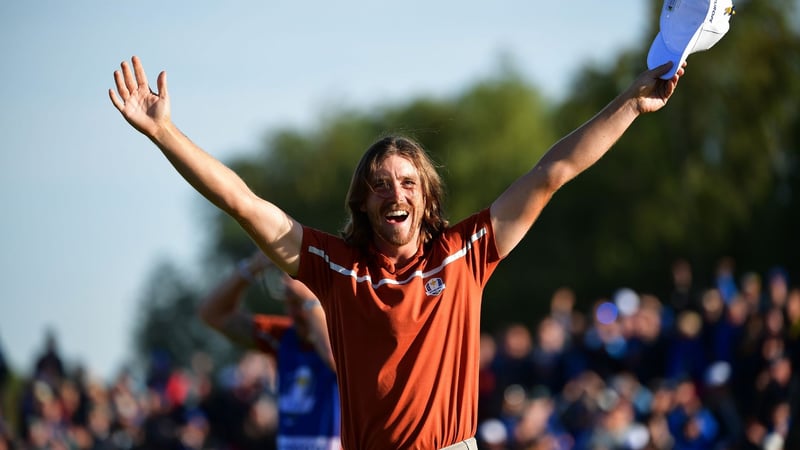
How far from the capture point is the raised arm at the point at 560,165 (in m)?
4.93

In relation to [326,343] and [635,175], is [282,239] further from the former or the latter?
[635,175]

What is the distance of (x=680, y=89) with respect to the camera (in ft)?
109

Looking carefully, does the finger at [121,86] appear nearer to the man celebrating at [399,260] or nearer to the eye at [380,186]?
the man celebrating at [399,260]

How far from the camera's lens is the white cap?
5.06 metres

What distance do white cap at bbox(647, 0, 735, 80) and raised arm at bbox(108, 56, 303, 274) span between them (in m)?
1.90

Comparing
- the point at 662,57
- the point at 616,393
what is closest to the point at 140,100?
the point at 662,57

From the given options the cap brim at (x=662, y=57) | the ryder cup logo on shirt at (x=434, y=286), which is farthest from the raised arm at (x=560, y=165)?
the ryder cup logo on shirt at (x=434, y=286)

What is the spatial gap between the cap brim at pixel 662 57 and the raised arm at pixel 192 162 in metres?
1.84

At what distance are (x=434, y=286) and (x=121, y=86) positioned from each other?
159 centimetres

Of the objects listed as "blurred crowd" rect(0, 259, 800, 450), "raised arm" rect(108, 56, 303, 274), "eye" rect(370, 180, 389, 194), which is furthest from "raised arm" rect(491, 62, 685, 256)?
"blurred crowd" rect(0, 259, 800, 450)

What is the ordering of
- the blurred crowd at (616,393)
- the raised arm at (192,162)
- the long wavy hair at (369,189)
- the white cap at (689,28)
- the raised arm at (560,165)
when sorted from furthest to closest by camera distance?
1. the blurred crowd at (616,393)
2. the long wavy hair at (369,189)
3. the white cap at (689,28)
4. the raised arm at (560,165)
5. the raised arm at (192,162)

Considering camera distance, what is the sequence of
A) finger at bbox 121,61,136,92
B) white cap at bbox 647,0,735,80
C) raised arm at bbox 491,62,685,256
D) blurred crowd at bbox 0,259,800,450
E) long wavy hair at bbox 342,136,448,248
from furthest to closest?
blurred crowd at bbox 0,259,800,450, long wavy hair at bbox 342,136,448,248, white cap at bbox 647,0,735,80, raised arm at bbox 491,62,685,256, finger at bbox 121,61,136,92

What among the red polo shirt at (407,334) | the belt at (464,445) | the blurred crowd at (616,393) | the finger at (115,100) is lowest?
the belt at (464,445)

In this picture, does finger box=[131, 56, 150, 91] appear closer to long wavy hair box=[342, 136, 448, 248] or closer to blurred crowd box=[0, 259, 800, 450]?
long wavy hair box=[342, 136, 448, 248]
